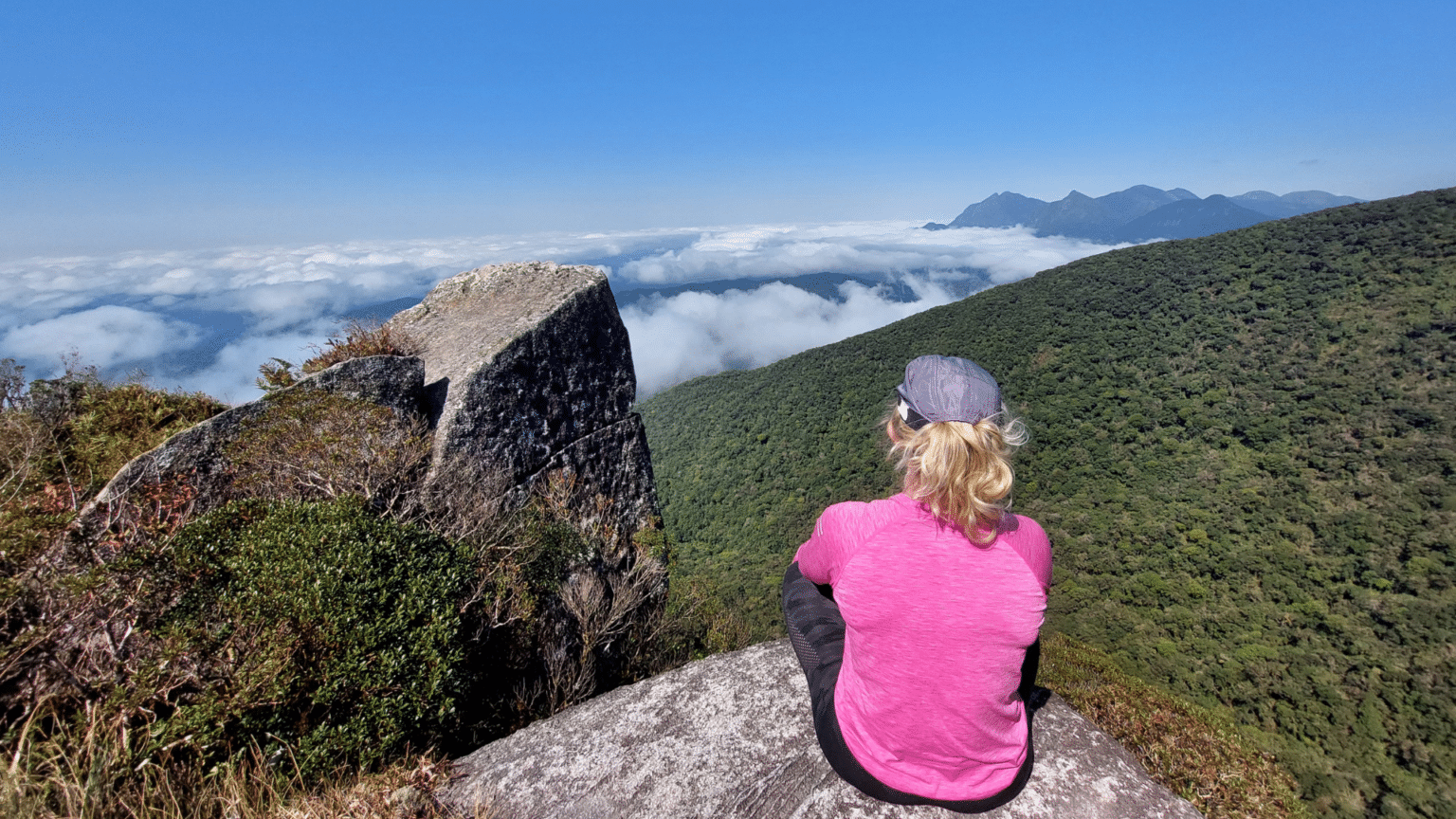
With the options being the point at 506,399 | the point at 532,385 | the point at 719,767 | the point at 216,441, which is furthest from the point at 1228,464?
the point at 216,441

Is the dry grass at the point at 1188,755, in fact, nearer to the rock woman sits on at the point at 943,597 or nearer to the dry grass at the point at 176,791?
the rock woman sits on at the point at 943,597

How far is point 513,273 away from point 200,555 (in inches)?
295

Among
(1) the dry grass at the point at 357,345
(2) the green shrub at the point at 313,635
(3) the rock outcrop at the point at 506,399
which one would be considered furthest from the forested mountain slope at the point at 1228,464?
(2) the green shrub at the point at 313,635

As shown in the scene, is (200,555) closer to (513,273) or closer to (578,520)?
(578,520)

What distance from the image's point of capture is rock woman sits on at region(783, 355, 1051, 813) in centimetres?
193

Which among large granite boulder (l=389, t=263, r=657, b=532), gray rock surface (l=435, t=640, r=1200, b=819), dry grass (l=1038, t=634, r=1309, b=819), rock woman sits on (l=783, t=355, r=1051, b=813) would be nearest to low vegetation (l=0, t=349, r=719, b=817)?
gray rock surface (l=435, t=640, r=1200, b=819)

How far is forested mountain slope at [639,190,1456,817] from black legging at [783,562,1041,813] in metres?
24.8

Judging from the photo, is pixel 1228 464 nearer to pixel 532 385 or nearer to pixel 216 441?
pixel 532 385

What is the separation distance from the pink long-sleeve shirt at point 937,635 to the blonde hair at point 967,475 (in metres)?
0.07

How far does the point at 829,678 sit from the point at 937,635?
0.88 metres

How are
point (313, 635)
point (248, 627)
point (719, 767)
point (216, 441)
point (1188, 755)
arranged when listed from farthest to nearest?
point (216, 441)
point (1188, 755)
point (313, 635)
point (248, 627)
point (719, 767)

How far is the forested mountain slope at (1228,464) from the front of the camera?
2453 centimetres

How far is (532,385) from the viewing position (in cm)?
902

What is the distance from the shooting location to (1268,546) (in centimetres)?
3138
